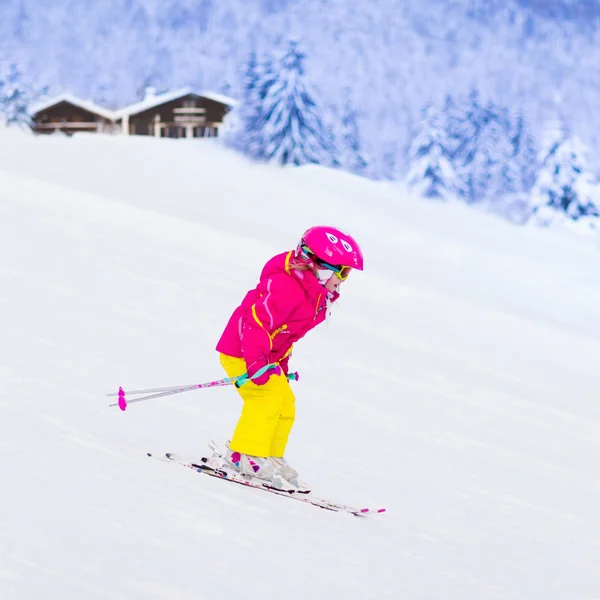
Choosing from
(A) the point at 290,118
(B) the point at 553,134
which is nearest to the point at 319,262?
(A) the point at 290,118

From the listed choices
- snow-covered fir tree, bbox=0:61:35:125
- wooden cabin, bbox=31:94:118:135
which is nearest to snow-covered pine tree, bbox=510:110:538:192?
wooden cabin, bbox=31:94:118:135

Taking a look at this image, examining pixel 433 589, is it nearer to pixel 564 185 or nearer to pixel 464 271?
pixel 464 271

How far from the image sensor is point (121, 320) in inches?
194

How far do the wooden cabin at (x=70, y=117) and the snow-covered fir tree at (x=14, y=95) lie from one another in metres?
0.12

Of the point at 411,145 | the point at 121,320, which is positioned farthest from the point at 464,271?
the point at 121,320

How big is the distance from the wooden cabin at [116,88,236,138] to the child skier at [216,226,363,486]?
23.1 ft

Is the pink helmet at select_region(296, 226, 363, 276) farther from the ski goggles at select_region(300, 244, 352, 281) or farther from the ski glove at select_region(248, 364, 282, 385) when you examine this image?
the ski glove at select_region(248, 364, 282, 385)

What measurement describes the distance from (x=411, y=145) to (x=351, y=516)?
7.81 metres

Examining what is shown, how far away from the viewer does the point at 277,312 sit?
2.66m

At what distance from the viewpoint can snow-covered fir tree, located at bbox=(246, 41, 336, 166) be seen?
33.4 ft

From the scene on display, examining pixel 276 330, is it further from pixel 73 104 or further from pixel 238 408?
pixel 73 104

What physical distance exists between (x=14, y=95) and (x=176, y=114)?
1.78 metres

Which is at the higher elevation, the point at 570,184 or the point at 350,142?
the point at 350,142

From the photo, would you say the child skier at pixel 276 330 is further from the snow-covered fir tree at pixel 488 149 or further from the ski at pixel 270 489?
the snow-covered fir tree at pixel 488 149
